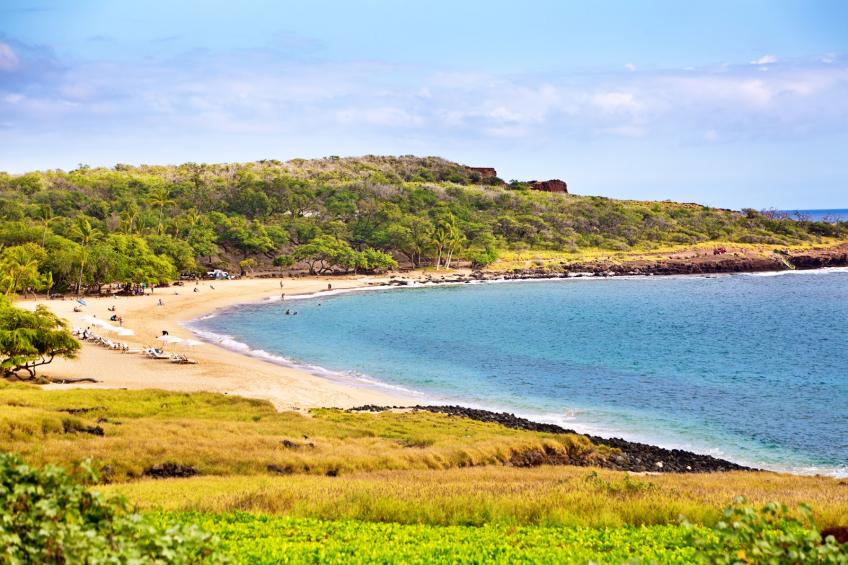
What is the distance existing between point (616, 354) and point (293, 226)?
266ft

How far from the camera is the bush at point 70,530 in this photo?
5.81m

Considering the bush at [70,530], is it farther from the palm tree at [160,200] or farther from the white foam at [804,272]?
the white foam at [804,272]

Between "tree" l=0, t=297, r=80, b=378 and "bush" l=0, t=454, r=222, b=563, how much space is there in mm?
32924

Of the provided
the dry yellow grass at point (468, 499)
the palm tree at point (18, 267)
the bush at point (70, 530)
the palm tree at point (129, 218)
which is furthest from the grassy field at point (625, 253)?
the bush at point (70, 530)

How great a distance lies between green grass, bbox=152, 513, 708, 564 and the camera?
1015 centimetres

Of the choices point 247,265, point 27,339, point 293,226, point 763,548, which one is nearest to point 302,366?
point 27,339

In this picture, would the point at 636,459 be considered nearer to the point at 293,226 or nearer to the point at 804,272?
the point at 293,226

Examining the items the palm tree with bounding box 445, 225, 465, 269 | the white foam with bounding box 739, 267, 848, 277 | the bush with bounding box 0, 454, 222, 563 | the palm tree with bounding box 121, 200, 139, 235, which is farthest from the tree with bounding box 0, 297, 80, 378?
the white foam with bounding box 739, 267, 848, 277

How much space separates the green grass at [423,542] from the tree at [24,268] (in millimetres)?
58553

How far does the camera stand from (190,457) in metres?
20.9

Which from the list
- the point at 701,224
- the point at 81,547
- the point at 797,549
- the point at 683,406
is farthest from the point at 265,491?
the point at 701,224

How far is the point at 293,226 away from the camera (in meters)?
124

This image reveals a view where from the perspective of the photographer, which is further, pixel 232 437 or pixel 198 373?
pixel 198 373

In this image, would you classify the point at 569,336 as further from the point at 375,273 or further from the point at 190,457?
the point at 375,273
